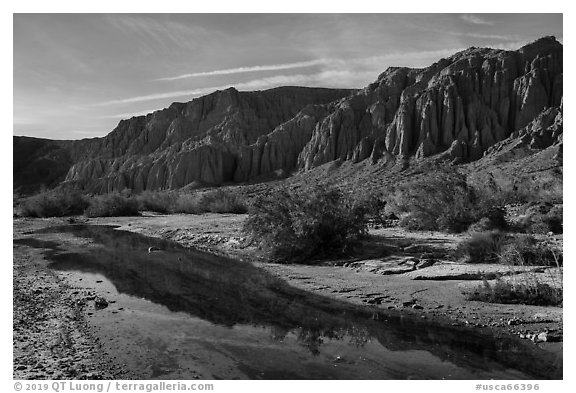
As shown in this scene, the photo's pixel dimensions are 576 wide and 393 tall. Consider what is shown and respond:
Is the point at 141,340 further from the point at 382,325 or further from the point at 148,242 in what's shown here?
the point at 148,242

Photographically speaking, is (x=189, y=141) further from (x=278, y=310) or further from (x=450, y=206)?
(x=278, y=310)

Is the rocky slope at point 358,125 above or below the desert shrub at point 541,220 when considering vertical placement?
above

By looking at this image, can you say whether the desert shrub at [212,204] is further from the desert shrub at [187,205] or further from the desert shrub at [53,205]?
the desert shrub at [53,205]

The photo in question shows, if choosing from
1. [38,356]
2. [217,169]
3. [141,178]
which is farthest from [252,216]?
[141,178]

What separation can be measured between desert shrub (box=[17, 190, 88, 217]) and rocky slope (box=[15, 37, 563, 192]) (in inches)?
1434

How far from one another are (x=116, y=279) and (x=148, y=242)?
38.2 ft

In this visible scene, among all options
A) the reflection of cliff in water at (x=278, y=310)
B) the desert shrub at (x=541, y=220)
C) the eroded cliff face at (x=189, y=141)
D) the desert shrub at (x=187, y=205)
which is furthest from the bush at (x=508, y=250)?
the eroded cliff face at (x=189, y=141)

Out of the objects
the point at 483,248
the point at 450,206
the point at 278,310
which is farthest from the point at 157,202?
the point at 278,310

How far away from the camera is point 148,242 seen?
28.8 meters

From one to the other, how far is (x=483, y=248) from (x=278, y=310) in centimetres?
733

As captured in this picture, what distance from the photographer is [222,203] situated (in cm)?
4694

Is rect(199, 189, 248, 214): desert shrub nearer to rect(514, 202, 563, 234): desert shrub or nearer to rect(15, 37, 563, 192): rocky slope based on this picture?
→ rect(514, 202, 563, 234): desert shrub

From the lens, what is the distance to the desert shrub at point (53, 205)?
5434 centimetres

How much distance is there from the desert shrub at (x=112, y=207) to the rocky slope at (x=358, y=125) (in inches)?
1565
